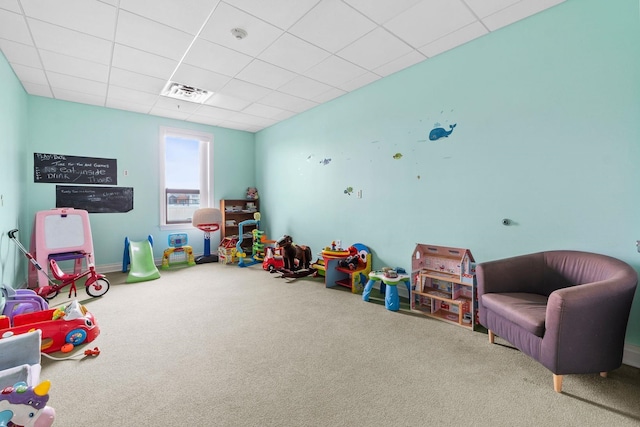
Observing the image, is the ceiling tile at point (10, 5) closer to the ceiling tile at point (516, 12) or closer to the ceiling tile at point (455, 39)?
the ceiling tile at point (455, 39)

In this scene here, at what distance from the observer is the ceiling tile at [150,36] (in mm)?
2523

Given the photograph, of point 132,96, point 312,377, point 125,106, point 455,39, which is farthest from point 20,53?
point 455,39

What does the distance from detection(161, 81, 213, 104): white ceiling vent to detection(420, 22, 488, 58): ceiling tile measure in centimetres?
304

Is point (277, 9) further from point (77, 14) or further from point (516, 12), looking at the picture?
point (516, 12)

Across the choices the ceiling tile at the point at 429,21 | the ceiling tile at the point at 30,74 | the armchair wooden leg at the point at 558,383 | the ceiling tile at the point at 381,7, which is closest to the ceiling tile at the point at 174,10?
the ceiling tile at the point at 381,7

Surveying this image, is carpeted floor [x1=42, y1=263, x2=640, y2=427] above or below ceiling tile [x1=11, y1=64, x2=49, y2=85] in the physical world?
below

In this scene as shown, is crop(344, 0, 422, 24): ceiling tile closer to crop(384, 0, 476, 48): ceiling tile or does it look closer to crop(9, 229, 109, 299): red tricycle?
crop(384, 0, 476, 48): ceiling tile

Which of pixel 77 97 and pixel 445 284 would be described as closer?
pixel 445 284

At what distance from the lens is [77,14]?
242 cm

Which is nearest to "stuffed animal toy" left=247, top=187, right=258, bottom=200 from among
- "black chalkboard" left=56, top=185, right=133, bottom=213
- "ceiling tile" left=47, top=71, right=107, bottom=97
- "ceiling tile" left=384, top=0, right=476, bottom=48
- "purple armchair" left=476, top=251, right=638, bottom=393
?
"black chalkboard" left=56, top=185, right=133, bottom=213

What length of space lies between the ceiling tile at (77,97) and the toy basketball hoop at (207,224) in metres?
2.30

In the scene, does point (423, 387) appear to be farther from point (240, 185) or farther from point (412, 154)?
point (240, 185)

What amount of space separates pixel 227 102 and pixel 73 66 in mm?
1864

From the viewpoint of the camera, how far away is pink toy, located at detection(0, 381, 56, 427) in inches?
50.5
